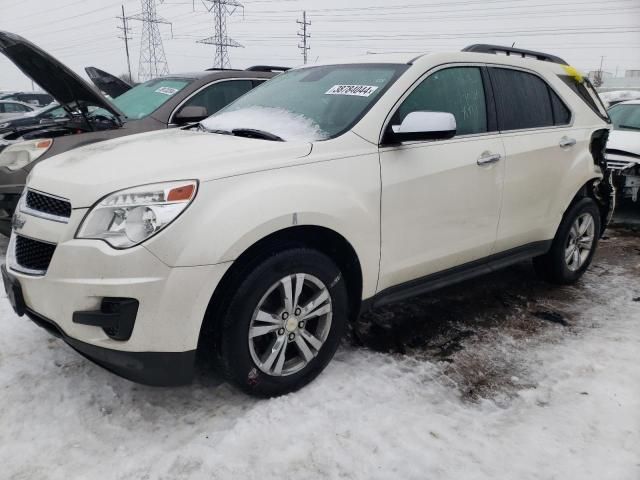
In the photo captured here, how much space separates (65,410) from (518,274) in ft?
12.4

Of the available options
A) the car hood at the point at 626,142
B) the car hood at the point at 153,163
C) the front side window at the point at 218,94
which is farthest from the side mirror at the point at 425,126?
the car hood at the point at 626,142

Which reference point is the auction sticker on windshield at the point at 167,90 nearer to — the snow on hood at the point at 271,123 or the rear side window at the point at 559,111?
the snow on hood at the point at 271,123

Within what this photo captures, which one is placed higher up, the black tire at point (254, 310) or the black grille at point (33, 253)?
the black grille at point (33, 253)

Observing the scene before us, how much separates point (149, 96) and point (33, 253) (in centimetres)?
343

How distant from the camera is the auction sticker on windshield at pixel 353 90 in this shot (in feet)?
9.70

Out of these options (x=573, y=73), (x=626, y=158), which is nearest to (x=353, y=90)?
(x=573, y=73)

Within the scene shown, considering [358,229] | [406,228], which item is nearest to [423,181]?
[406,228]

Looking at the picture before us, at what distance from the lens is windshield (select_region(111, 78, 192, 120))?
201 inches

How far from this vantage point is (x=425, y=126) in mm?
2701

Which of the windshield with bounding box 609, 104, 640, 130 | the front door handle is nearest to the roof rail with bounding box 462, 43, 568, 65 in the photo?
the front door handle

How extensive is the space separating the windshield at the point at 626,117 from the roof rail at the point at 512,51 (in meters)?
4.03

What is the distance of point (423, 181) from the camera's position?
290cm

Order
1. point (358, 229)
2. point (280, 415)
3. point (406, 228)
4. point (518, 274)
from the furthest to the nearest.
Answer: point (518, 274) < point (406, 228) < point (358, 229) < point (280, 415)

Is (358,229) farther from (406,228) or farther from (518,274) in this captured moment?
(518,274)
